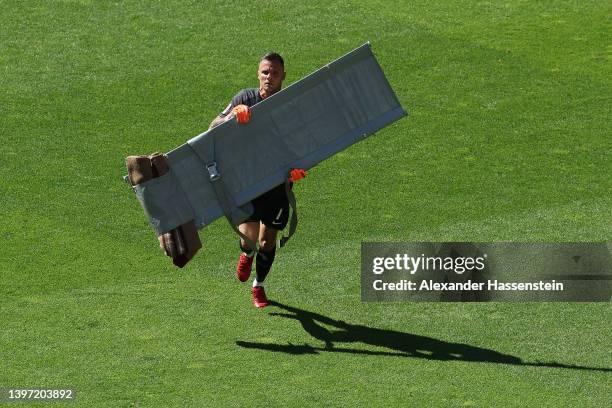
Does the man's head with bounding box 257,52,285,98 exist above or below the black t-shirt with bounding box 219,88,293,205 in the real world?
above

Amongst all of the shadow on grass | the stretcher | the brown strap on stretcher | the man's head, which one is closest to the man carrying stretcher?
the man's head

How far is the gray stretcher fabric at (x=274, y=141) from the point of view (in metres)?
12.9

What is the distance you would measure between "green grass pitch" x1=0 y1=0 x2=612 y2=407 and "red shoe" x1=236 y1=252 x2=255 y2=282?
0.63 feet

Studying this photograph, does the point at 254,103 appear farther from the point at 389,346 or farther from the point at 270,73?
the point at 389,346

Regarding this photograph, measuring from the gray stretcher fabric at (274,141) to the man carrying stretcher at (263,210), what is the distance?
0.20 metres

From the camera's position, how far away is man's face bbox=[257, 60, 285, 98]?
13555 millimetres

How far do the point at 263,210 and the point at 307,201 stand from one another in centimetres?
249

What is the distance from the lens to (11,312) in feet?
45.7

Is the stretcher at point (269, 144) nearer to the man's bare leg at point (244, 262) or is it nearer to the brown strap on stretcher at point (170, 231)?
the brown strap on stretcher at point (170, 231)

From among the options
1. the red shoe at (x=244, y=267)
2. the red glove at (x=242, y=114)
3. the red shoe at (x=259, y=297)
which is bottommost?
the red shoe at (x=259, y=297)

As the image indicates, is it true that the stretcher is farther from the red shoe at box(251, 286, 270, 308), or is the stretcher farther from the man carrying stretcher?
the red shoe at box(251, 286, 270, 308)

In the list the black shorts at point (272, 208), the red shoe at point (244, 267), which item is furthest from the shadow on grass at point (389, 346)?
the black shorts at point (272, 208)

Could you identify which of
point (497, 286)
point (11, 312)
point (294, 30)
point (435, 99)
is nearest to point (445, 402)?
point (497, 286)

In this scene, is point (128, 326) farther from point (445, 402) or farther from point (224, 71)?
point (224, 71)
